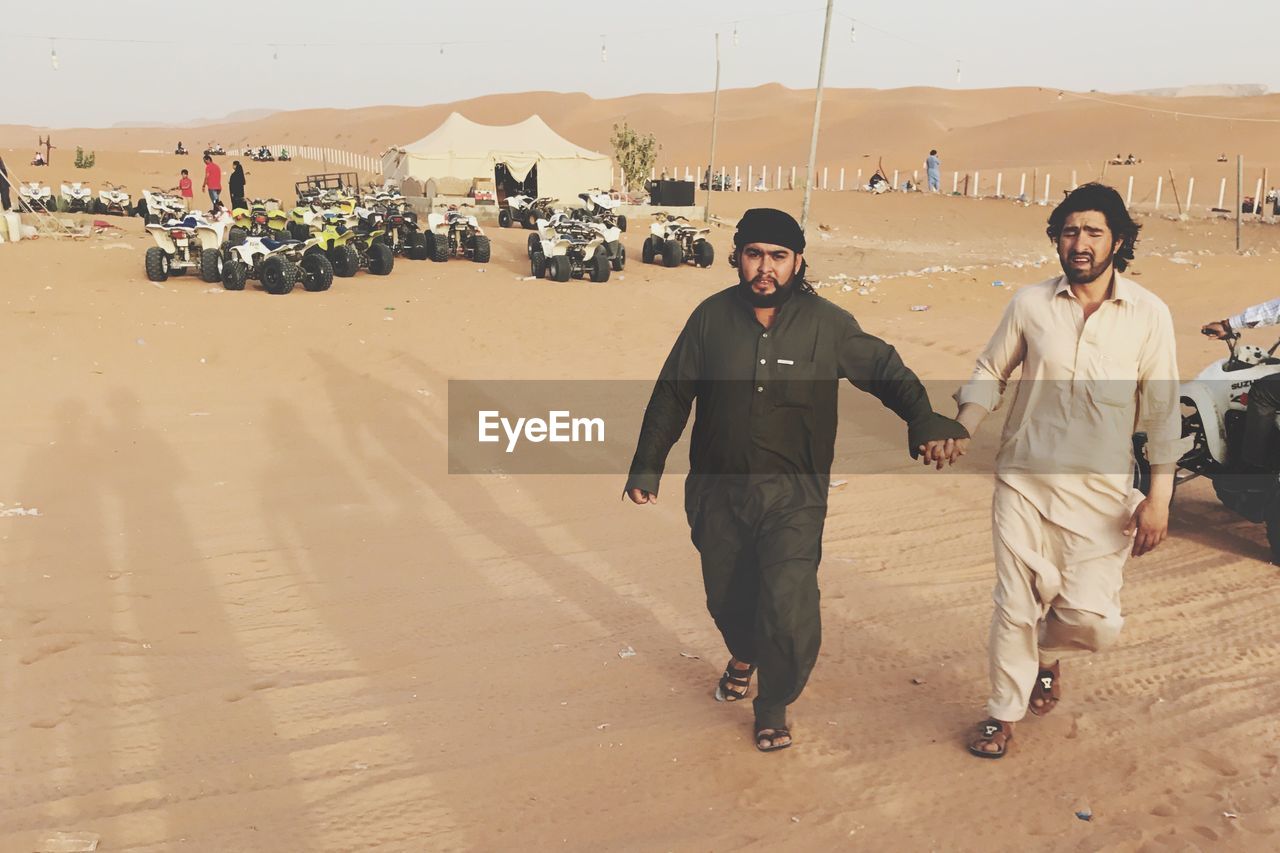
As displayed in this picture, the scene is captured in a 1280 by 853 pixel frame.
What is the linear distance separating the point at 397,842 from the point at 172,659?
198 centimetres

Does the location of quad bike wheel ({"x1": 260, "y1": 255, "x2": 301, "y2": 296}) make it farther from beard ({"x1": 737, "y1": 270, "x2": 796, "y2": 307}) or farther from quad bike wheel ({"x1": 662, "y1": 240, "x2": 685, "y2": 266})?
beard ({"x1": 737, "y1": 270, "x2": 796, "y2": 307})

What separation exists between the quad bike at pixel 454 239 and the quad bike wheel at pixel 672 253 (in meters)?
3.35

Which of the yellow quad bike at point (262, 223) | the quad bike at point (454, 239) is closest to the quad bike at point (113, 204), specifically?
the yellow quad bike at point (262, 223)

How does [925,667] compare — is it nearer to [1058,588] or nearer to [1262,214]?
[1058,588]

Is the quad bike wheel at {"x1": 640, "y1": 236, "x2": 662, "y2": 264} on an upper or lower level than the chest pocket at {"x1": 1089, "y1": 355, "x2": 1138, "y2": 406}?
upper

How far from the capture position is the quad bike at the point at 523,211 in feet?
84.8

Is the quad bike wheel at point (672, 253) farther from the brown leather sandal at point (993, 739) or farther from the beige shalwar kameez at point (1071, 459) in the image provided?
the brown leather sandal at point (993, 739)

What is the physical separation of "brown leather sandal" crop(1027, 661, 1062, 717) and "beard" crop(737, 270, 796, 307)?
1.62 m

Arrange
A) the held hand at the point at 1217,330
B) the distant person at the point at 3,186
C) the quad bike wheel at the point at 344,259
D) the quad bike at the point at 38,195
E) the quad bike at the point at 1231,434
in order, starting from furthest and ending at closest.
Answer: the quad bike at the point at 38,195, the distant person at the point at 3,186, the quad bike wheel at the point at 344,259, the quad bike at the point at 1231,434, the held hand at the point at 1217,330

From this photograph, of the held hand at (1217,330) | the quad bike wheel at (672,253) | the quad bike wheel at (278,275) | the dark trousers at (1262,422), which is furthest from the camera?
the quad bike wheel at (672,253)

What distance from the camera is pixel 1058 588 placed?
3.66 metres

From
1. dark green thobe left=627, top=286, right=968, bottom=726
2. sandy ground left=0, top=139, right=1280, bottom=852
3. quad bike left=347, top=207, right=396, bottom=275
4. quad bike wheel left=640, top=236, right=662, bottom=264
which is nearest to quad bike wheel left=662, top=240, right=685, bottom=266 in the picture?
quad bike wheel left=640, top=236, right=662, bottom=264

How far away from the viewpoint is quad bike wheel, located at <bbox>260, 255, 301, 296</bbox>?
1495cm

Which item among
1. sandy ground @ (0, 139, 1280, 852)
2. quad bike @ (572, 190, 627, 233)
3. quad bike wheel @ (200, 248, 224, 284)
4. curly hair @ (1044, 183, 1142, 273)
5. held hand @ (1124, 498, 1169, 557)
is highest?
quad bike @ (572, 190, 627, 233)
